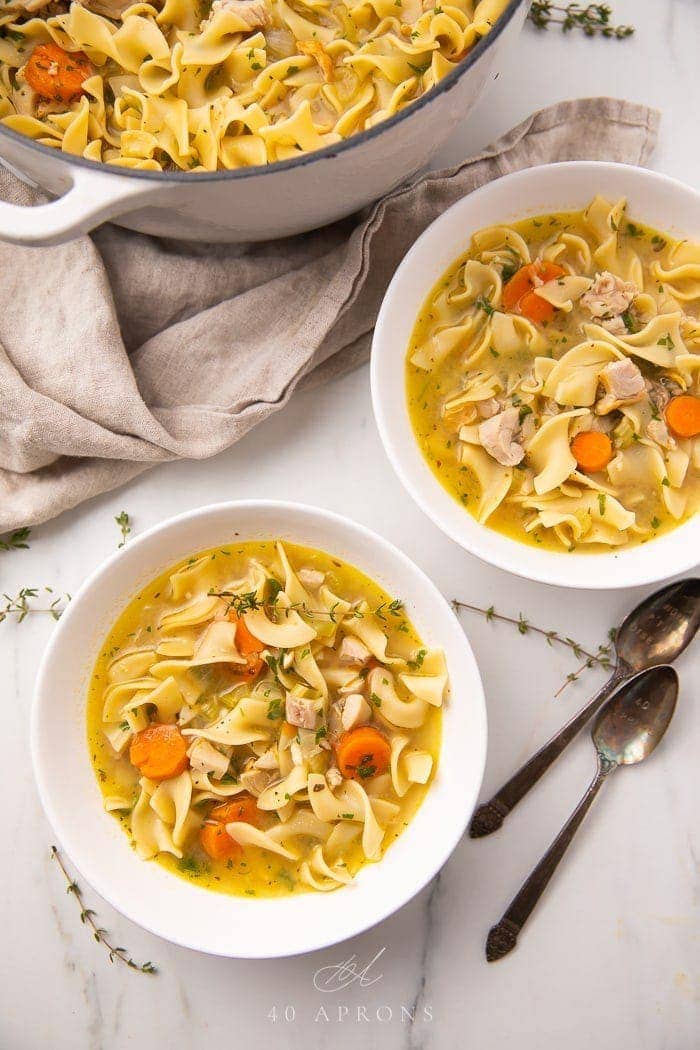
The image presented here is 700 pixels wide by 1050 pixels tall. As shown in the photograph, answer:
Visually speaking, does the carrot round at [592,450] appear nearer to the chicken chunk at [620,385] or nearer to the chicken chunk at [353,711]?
the chicken chunk at [620,385]

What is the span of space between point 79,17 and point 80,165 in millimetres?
1186

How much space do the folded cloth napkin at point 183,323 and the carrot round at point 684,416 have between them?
3.08ft

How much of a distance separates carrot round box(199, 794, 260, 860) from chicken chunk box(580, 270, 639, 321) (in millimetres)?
2419

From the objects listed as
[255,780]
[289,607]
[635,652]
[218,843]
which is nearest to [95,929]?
[218,843]

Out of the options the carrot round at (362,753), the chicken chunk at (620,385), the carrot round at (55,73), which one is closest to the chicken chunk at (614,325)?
the chicken chunk at (620,385)

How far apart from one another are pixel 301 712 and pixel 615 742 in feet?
4.46

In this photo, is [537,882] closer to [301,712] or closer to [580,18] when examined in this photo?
[301,712]

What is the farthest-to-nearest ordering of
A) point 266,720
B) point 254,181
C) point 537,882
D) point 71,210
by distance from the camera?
point 537,882
point 266,720
point 254,181
point 71,210

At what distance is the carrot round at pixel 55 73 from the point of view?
353cm

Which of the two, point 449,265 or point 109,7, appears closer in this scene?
point 109,7

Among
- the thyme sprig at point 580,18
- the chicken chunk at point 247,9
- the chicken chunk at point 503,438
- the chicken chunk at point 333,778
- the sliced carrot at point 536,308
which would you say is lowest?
the chicken chunk at point 333,778

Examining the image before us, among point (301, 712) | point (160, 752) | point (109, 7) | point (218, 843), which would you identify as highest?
point (109, 7)

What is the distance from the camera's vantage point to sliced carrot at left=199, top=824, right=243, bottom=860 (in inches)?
145

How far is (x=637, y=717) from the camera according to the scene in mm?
3912
